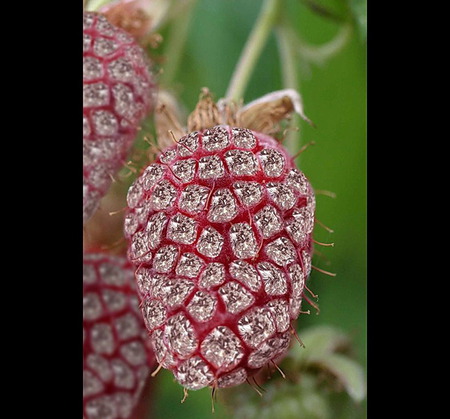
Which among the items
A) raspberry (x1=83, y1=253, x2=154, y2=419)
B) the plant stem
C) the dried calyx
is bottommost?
raspberry (x1=83, y1=253, x2=154, y2=419)

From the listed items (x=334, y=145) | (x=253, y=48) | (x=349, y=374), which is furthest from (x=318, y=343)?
(x=253, y=48)

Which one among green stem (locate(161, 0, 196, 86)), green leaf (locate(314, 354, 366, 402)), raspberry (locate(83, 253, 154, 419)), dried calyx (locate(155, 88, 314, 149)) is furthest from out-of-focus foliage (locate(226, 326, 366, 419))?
green stem (locate(161, 0, 196, 86))

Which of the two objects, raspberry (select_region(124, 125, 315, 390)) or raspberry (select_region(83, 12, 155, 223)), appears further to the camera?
raspberry (select_region(83, 12, 155, 223))

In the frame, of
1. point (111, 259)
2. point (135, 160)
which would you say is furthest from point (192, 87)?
point (111, 259)

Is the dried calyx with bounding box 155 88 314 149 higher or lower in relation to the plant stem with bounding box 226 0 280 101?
lower

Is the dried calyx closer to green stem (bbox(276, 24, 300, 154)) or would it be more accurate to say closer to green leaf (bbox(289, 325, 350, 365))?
green stem (bbox(276, 24, 300, 154))

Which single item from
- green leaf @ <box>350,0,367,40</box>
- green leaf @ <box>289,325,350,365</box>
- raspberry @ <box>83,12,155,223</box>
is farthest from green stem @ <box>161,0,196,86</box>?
green leaf @ <box>289,325,350,365</box>

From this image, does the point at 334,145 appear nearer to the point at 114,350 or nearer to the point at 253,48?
the point at 253,48
